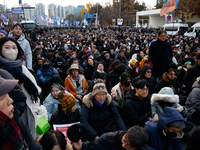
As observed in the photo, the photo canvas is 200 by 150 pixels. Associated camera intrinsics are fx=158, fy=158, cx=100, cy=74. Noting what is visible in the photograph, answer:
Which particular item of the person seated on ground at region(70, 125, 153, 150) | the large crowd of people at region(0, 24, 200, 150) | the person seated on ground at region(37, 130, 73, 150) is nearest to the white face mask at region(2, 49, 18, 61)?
the large crowd of people at region(0, 24, 200, 150)

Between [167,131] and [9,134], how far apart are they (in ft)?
5.88

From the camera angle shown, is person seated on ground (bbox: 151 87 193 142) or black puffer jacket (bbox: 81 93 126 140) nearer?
black puffer jacket (bbox: 81 93 126 140)

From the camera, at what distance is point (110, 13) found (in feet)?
185

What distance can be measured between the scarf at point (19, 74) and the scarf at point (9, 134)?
75 centimetres

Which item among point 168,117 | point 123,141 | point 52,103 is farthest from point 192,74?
point 52,103

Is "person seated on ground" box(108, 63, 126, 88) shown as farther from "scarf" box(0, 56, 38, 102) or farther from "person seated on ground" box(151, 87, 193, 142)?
"scarf" box(0, 56, 38, 102)

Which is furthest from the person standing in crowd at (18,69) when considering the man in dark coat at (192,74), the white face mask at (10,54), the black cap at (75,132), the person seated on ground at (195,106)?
the man in dark coat at (192,74)

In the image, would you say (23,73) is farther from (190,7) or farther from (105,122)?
(190,7)

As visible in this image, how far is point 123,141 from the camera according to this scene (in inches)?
72.7

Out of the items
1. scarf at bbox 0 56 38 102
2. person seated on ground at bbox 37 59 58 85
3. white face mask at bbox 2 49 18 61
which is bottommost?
person seated on ground at bbox 37 59 58 85

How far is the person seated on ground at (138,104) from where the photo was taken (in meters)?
2.83

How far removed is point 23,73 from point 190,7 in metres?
38.0

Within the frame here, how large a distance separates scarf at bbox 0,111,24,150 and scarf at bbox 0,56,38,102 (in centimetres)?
75

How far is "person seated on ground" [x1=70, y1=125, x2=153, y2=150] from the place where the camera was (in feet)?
5.71
